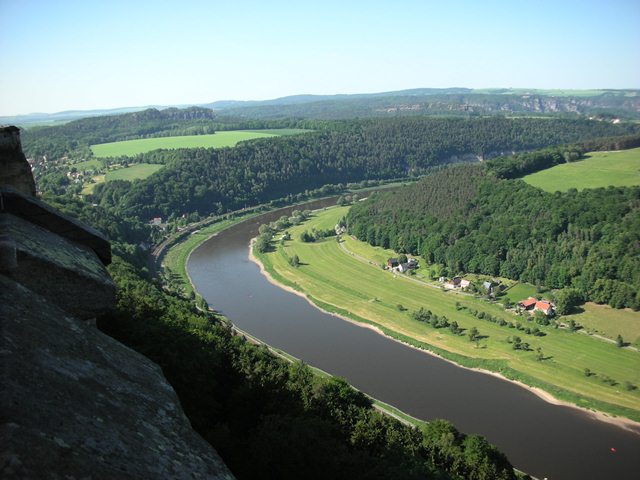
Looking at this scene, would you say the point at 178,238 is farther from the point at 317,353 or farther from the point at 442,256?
the point at 317,353

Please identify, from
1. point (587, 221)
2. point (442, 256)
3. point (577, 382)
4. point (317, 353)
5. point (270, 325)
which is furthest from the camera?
point (442, 256)

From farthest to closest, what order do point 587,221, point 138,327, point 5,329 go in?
point 587,221 < point 138,327 < point 5,329

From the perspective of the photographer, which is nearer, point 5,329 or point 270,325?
point 5,329

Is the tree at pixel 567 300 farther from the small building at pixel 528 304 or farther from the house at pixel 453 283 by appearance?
the house at pixel 453 283

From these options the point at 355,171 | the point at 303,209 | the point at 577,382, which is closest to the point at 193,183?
the point at 303,209

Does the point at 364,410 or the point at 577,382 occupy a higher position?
the point at 364,410

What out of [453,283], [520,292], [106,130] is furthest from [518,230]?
[106,130]

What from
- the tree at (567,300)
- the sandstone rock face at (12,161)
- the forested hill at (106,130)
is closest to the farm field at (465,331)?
the tree at (567,300)
